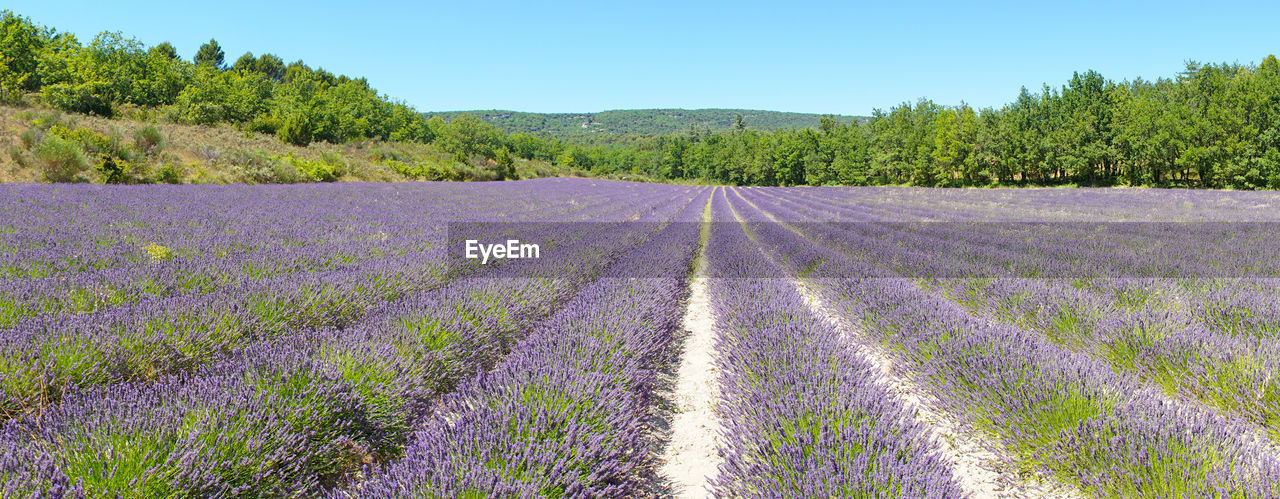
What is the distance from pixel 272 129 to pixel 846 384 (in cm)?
4032

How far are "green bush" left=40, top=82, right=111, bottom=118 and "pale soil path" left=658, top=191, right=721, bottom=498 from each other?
122 ft

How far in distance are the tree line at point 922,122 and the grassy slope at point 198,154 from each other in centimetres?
362

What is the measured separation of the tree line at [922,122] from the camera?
29.9m

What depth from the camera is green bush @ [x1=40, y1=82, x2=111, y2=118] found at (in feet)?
87.2

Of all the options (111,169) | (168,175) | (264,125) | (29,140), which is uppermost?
(264,125)

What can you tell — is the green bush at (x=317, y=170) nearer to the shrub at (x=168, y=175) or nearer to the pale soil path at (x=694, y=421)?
the shrub at (x=168, y=175)

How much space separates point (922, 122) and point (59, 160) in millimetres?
64652

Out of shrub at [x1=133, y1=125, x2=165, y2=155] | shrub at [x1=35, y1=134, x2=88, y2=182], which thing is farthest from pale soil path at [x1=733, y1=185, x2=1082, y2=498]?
shrub at [x1=133, y1=125, x2=165, y2=155]

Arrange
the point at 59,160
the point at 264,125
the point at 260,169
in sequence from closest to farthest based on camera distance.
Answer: the point at 59,160, the point at 260,169, the point at 264,125

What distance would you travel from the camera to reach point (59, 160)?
13.8 m

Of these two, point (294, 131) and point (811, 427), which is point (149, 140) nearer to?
point (294, 131)

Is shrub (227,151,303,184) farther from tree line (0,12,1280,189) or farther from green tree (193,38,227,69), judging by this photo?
green tree (193,38,227,69)

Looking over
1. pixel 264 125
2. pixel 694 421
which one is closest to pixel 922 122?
pixel 264 125

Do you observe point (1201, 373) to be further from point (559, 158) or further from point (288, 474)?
point (559, 158)
